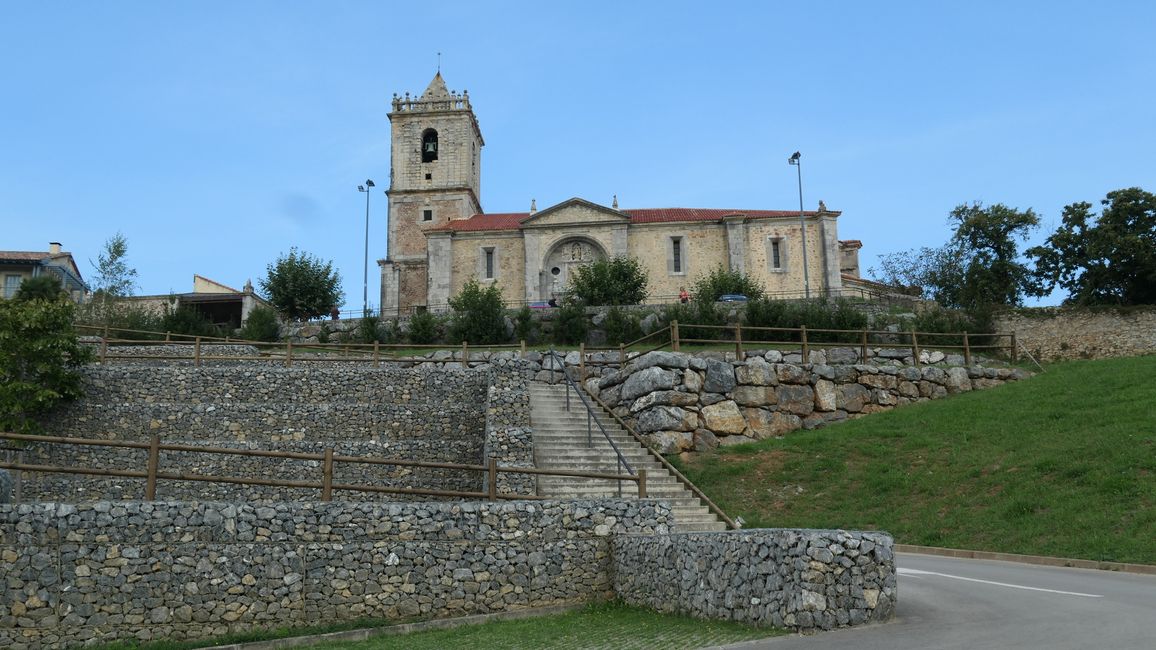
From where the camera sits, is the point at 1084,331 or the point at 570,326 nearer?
the point at 1084,331

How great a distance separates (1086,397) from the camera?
67.7ft

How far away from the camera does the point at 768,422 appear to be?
74.1 ft

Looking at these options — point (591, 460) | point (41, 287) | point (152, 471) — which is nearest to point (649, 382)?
point (591, 460)

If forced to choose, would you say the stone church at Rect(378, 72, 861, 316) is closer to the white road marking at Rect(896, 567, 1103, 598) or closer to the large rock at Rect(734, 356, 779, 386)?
the large rock at Rect(734, 356, 779, 386)

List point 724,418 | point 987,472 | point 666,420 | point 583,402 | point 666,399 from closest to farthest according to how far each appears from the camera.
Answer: point 987,472 < point 666,420 < point 666,399 < point 583,402 < point 724,418

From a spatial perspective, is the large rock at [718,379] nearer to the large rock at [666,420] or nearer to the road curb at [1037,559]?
the large rock at [666,420]

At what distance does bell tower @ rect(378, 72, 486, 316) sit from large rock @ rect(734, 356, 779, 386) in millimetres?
40369

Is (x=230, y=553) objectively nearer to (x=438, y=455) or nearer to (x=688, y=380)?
(x=438, y=455)

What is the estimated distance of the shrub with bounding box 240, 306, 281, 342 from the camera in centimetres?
3962

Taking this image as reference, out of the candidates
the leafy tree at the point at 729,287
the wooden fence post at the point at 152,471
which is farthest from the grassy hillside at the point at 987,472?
the leafy tree at the point at 729,287

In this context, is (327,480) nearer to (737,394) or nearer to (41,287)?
(737,394)

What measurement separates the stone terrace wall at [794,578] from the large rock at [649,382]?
11726 millimetres

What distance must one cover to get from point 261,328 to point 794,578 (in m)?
35.2

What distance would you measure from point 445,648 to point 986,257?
45.9 m
